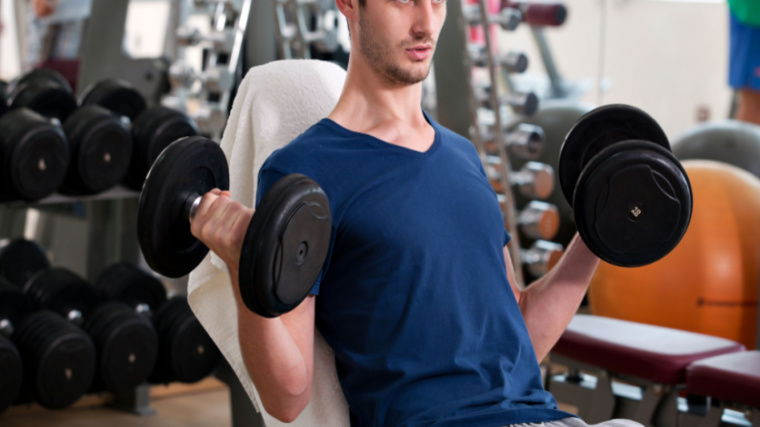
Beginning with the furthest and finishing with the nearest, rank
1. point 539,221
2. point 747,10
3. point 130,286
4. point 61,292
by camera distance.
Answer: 1. point 747,10
2. point 539,221
3. point 130,286
4. point 61,292

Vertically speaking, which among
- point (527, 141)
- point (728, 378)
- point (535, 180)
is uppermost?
point (527, 141)

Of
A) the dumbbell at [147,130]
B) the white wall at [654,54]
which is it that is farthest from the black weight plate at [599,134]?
the white wall at [654,54]

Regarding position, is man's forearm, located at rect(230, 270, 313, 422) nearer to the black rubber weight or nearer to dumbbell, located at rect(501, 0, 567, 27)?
the black rubber weight

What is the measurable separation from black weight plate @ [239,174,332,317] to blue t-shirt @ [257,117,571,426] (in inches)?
8.5

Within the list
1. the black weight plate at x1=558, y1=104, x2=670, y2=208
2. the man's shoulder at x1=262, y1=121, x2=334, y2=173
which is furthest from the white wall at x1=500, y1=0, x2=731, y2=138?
the man's shoulder at x1=262, y1=121, x2=334, y2=173

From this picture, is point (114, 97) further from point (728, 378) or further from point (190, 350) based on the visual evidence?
point (728, 378)

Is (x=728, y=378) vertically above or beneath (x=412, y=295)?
beneath

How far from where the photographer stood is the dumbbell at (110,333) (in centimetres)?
210

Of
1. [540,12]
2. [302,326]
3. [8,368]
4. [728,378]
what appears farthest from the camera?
[540,12]

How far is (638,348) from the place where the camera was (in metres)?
1.77

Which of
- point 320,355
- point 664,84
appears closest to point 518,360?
point 320,355

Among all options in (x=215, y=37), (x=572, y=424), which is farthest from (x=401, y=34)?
(x=215, y=37)

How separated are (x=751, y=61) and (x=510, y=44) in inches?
76.9

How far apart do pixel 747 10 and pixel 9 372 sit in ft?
11.0
